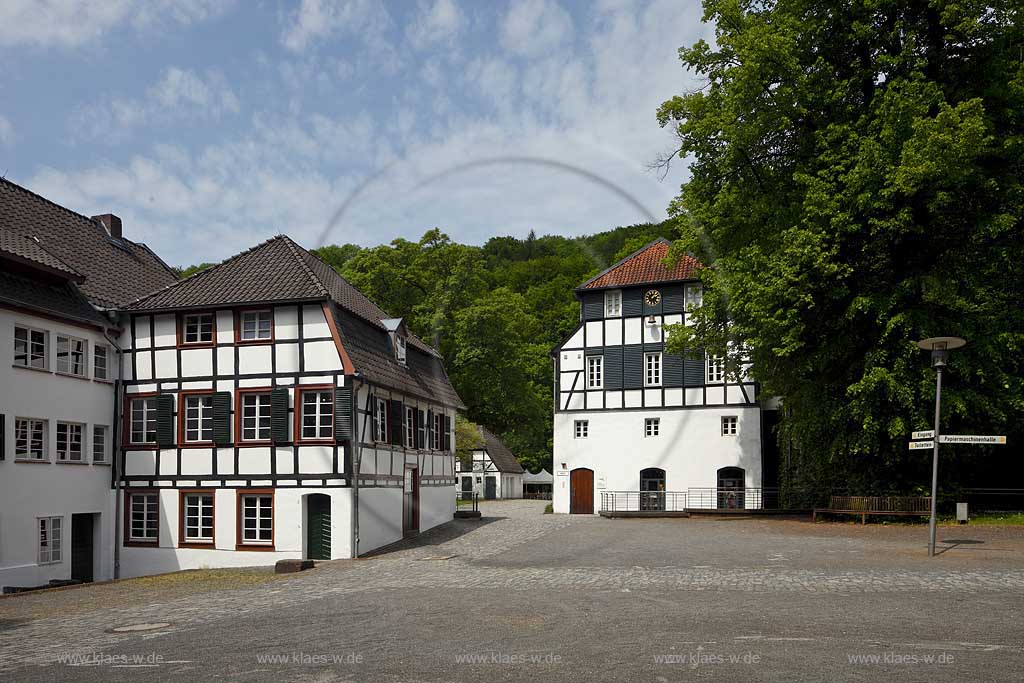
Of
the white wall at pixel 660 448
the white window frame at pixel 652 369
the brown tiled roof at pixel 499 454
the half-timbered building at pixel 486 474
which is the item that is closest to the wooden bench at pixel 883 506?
the white wall at pixel 660 448

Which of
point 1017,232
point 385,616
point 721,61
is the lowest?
point 385,616

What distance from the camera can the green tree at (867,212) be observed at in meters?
27.9

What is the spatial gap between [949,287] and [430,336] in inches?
1232

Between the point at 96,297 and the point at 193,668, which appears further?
the point at 96,297

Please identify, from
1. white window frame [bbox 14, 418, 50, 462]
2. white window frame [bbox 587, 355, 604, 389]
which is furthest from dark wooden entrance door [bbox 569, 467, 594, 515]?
white window frame [bbox 14, 418, 50, 462]

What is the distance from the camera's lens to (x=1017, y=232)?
2916 centimetres

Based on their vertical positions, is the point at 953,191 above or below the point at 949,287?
above

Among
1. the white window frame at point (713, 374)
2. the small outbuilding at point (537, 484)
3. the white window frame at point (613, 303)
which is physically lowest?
the small outbuilding at point (537, 484)

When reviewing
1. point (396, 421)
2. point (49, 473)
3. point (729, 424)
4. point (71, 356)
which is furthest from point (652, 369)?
point (49, 473)

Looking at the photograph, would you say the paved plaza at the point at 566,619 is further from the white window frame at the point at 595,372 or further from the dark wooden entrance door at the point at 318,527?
the white window frame at the point at 595,372

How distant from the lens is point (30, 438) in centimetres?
2566

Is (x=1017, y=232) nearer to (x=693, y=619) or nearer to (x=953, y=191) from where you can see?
(x=953, y=191)

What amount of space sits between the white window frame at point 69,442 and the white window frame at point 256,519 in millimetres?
4860

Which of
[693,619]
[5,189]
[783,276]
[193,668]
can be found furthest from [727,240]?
[193,668]
